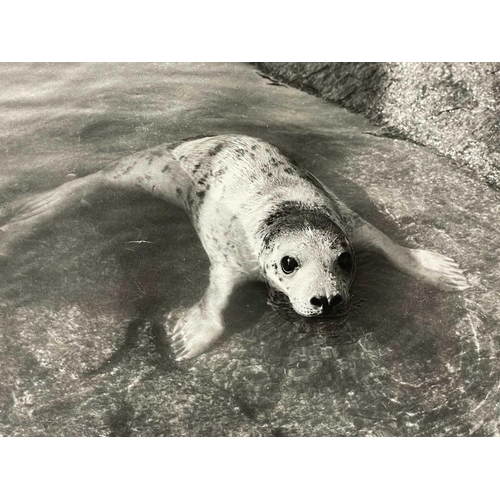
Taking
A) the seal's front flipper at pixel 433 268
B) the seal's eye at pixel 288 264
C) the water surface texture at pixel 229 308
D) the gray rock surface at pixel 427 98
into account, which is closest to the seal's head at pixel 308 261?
the seal's eye at pixel 288 264

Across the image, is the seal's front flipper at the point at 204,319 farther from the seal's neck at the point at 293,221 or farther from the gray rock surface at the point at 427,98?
the gray rock surface at the point at 427,98

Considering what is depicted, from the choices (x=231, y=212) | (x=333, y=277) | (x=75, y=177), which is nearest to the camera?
(x=333, y=277)

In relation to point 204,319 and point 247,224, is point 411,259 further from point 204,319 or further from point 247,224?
point 204,319

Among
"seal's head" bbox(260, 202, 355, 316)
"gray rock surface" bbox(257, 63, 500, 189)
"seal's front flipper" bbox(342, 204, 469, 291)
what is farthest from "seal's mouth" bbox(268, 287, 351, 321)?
"gray rock surface" bbox(257, 63, 500, 189)

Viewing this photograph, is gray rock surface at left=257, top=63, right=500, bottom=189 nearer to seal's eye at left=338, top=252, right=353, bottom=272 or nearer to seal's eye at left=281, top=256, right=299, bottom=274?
seal's eye at left=338, top=252, right=353, bottom=272

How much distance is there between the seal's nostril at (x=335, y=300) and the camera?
9.11 ft

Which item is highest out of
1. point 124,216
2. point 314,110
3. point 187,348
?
point 314,110

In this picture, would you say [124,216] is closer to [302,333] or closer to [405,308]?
[302,333]

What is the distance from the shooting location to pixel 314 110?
366 centimetres

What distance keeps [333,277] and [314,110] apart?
1.17m

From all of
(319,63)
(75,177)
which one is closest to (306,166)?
(319,63)

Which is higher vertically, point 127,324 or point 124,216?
point 124,216

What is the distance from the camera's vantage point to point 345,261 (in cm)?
286

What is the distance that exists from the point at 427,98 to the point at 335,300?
53.3 inches
